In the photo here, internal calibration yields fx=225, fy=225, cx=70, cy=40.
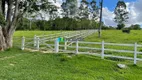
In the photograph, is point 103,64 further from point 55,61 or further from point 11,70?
point 11,70

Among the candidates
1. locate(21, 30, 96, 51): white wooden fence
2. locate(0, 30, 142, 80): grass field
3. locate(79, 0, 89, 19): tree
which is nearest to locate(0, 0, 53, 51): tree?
locate(21, 30, 96, 51): white wooden fence

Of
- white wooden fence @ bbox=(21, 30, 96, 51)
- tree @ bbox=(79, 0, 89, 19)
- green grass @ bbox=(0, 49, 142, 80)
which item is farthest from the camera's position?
tree @ bbox=(79, 0, 89, 19)

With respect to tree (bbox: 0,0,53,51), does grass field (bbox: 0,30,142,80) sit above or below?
below

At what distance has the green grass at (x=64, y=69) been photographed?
9617 millimetres

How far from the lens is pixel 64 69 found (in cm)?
1095

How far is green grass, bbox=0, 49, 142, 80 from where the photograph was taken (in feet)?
31.6

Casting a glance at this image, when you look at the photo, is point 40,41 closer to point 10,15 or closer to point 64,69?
point 10,15

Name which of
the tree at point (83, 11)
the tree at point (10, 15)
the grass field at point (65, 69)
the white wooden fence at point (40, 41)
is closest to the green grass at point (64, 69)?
the grass field at point (65, 69)

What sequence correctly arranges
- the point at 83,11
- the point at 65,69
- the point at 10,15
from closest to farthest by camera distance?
the point at 65,69 → the point at 10,15 → the point at 83,11

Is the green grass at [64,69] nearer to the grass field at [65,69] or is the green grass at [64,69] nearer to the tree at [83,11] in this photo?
the grass field at [65,69]

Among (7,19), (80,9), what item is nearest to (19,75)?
(7,19)

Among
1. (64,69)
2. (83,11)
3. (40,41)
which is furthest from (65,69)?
(83,11)

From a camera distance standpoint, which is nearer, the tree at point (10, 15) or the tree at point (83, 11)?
the tree at point (10, 15)

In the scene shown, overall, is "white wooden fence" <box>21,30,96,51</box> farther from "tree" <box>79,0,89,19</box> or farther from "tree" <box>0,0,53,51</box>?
"tree" <box>79,0,89,19</box>
